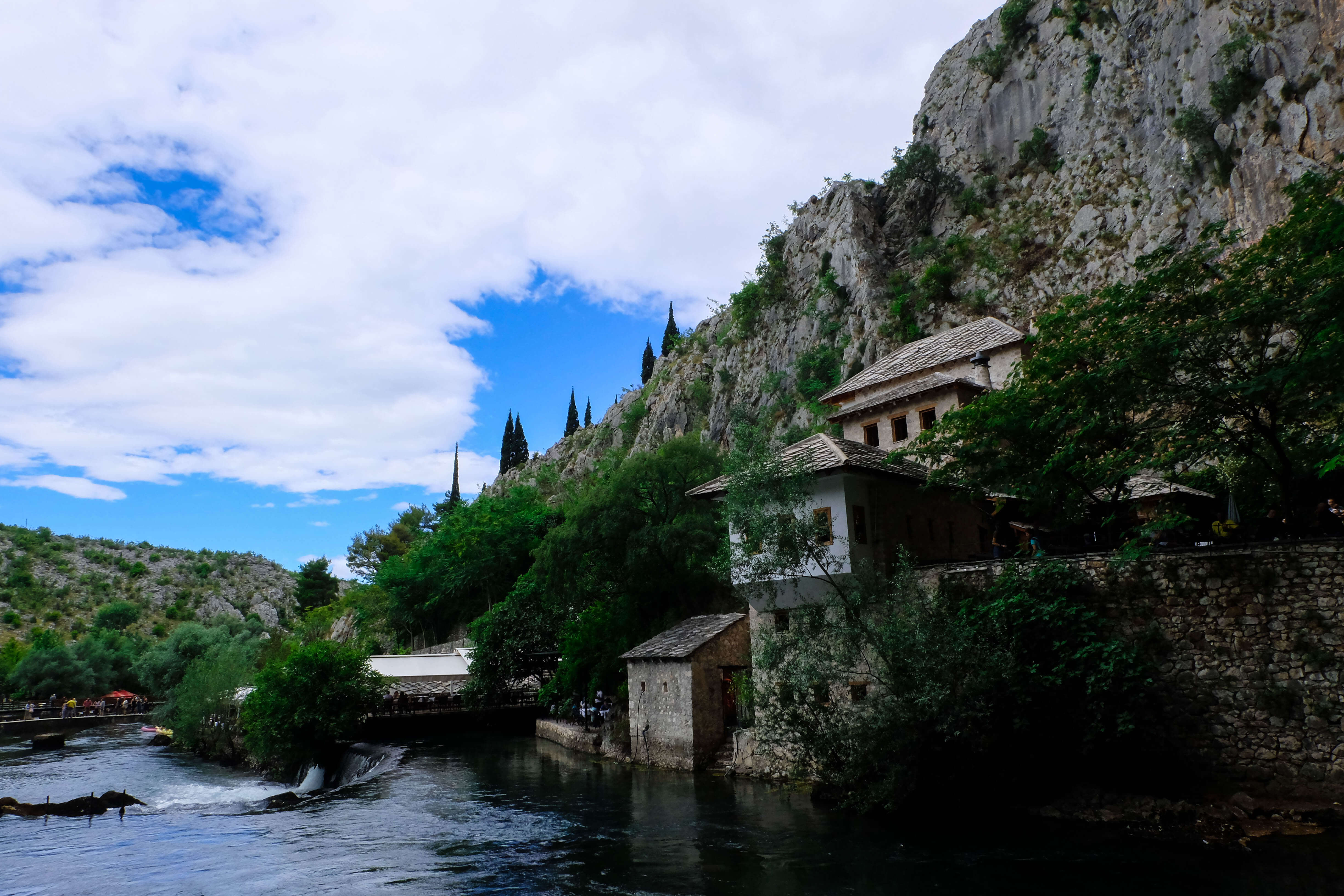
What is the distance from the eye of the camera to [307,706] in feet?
96.4

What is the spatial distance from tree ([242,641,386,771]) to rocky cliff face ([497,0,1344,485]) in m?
29.1

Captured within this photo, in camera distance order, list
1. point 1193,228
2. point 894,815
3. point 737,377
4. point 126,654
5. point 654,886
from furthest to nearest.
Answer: point 126,654 → point 737,377 → point 1193,228 → point 894,815 → point 654,886

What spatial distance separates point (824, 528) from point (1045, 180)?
36.2m

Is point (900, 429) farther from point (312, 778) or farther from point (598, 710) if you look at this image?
point (312, 778)

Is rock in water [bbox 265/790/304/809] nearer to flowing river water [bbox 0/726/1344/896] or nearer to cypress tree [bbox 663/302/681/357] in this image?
flowing river water [bbox 0/726/1344/896]

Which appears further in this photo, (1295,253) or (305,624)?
(305,624)

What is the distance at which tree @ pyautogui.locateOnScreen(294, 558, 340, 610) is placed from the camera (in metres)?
88.9

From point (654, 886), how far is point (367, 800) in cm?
1277

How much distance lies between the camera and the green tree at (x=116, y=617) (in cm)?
8975

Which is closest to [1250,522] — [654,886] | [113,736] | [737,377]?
[654,886]

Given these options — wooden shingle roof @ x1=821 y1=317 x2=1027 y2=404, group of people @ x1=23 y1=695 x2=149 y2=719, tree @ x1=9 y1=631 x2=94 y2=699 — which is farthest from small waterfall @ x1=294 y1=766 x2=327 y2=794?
tree @ x1=9 y1=631 x2=94 y2=699

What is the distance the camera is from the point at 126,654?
229 ft

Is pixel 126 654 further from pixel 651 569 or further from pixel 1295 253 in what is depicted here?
pixel 1295 253

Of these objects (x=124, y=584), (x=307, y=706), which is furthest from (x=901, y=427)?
(x=124, y=584)
